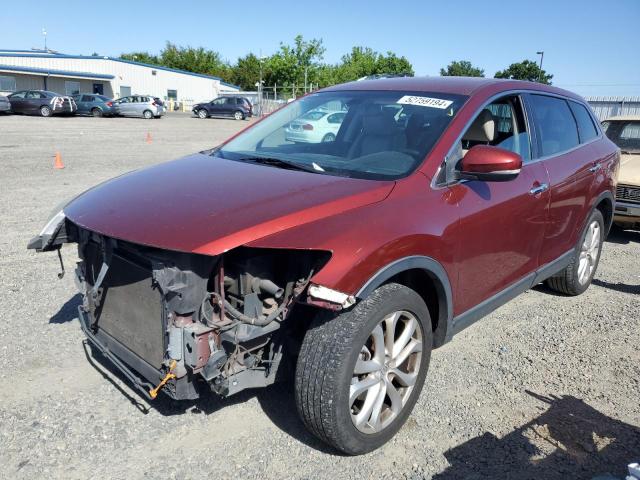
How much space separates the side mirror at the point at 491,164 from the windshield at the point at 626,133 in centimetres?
657

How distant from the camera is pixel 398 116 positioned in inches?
141

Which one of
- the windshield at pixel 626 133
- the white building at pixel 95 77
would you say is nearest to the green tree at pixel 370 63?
the white building at pixel 95 77

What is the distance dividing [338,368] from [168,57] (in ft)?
277

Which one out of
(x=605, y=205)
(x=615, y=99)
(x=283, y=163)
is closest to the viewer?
(x=283, y=163)

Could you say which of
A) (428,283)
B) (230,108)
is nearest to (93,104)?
(230,108)

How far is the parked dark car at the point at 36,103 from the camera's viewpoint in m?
32.0

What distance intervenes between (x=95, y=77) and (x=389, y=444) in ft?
188

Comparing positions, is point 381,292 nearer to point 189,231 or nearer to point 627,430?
point 189,231

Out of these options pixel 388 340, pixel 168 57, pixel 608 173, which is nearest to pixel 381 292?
pixel 388 340

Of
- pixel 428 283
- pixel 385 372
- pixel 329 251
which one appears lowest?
pixel 385 372

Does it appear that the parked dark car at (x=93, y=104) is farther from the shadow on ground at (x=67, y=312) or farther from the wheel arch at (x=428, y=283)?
the wheel arch at (x=428, y=283)

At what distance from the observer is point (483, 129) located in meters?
3.72

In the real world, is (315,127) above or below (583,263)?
above

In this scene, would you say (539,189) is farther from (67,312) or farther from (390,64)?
(390,64)
